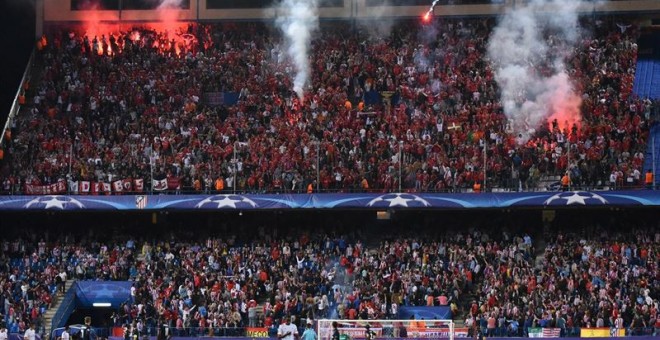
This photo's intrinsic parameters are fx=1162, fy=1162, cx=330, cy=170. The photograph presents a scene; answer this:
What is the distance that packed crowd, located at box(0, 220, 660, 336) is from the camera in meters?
39.4

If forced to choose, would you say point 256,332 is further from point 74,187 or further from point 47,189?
point 47,189

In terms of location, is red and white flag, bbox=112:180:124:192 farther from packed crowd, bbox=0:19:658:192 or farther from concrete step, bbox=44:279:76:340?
concrete step, bbox=44:279:76:340

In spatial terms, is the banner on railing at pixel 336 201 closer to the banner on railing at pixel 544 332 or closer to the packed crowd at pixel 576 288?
the packed crowd at pixel 576 288

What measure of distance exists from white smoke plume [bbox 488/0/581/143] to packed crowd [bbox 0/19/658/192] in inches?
22.7

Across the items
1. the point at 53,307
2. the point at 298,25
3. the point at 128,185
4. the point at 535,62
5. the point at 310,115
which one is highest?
the point at 298,25

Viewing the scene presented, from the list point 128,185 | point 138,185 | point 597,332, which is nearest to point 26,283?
point 128,185

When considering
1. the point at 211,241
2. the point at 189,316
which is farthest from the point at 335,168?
the point at 189,316

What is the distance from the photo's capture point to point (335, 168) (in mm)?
45219

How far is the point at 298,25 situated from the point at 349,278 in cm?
1661

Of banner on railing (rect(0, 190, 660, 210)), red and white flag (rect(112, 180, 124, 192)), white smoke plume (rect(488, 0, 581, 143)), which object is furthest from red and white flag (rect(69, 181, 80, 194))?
white smoke plume (rect(488, 0, 581, 143))

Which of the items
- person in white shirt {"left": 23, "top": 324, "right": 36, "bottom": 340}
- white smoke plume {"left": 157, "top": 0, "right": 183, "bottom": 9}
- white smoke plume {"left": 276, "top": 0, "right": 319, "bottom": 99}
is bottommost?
person in white shirt {"left": 23, "top": 324, "right": 36, "bottom": 340}

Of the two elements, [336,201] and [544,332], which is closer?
[544,332]

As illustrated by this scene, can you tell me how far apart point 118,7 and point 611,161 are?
82.2 ft

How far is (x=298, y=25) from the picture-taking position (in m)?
54.8
